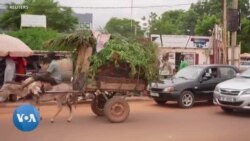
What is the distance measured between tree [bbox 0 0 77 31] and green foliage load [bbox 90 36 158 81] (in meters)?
34.6

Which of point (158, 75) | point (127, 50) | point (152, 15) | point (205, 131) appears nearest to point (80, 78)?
point (127, 50)

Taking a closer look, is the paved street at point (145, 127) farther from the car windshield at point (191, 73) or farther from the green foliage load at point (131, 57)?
the car windshield at point (191, 73)

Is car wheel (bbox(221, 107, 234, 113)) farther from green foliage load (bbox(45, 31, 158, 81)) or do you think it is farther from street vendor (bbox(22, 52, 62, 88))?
street vendor (bbox(22, 52, 62, 88))

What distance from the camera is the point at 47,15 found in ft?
151

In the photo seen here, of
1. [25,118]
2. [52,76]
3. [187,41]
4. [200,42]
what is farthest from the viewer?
[187,41]

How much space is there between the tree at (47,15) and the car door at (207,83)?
31767mm

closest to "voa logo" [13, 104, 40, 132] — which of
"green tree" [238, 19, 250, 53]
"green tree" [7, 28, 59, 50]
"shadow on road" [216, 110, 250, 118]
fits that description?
"shadow on road" [216, 110, 250, 118]

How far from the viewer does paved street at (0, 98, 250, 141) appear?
353 inches

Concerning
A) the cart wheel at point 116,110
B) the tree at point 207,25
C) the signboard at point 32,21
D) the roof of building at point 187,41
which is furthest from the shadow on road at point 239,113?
the tree at point 207,25

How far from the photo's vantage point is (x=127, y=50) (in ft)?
35.8

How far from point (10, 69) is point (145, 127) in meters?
5.92

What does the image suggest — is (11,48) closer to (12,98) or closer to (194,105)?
(12,98)

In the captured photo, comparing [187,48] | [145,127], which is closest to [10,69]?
[145,127]

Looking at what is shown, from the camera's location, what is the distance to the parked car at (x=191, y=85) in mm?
14031
